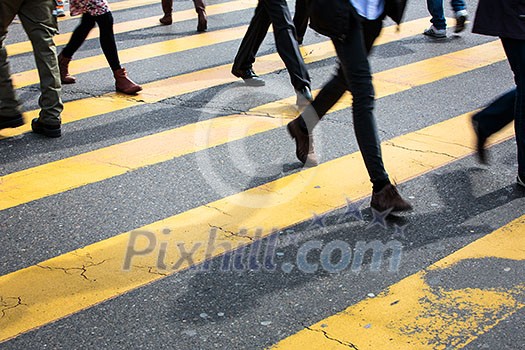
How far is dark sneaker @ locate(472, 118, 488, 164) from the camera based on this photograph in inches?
209

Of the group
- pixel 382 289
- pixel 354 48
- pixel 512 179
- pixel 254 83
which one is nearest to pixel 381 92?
pixel 254 83

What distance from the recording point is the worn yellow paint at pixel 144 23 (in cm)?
959

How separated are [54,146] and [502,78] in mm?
3741

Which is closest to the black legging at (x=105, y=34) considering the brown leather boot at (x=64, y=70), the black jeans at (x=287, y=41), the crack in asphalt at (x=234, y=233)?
the brown leather boot at (x=64, y=70)

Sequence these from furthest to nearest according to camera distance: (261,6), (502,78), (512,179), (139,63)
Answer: (139,63) → (502,78) → (261,6) → (512,179)

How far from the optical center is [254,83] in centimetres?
748

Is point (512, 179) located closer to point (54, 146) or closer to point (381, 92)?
point (381, 92)

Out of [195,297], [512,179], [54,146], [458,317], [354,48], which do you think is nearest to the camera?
[458,317]

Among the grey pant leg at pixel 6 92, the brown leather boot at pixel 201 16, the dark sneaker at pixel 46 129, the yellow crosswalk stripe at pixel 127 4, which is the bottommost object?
the yellow crosswalk stripe at pixel 127 4

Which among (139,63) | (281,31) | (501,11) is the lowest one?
(139,63)

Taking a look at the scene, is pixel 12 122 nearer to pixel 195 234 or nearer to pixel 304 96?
pixel 304 96

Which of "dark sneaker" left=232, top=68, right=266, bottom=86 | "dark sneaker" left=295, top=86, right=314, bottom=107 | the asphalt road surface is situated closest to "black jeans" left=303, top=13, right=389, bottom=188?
the asphalt road surface

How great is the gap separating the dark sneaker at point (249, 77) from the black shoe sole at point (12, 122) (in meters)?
1.84

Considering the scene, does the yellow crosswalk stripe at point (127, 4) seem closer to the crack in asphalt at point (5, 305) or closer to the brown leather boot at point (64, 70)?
the brown leather boot at point (64, 70)
